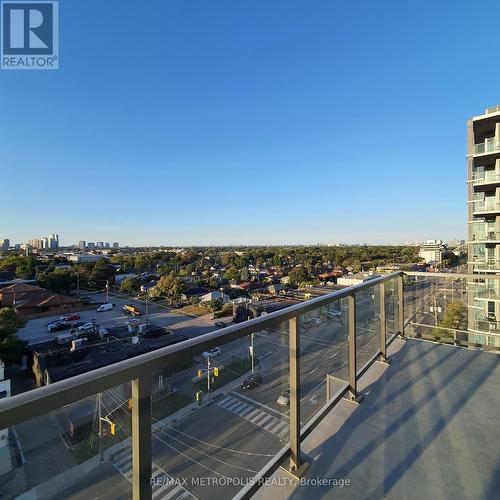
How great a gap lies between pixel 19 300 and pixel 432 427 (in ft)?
92.8

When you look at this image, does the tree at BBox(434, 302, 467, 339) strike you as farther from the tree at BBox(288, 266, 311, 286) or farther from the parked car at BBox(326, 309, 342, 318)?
the tree at BBox(288, 266, 311, 286)

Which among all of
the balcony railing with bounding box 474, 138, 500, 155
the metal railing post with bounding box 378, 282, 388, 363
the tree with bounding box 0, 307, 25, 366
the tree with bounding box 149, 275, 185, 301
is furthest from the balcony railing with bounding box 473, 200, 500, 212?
the tree with bounding box 149, 275, 185, 301

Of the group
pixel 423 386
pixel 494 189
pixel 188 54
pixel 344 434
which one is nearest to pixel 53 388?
pixel 344 434

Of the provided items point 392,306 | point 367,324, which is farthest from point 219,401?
point 392,306

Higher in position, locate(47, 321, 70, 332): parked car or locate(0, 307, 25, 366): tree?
locate(0, 307, 25, 366): tree

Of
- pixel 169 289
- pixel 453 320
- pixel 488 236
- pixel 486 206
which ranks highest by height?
pixel 486 206

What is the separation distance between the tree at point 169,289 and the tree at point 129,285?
144 inches

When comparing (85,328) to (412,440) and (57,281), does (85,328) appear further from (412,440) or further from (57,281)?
(412,440)

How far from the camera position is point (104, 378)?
592mm

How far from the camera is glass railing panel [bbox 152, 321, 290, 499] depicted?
2.68 feet

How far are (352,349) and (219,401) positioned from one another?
1.11m

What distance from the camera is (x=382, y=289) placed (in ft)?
7.75

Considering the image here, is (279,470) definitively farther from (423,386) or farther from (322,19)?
(322,19)

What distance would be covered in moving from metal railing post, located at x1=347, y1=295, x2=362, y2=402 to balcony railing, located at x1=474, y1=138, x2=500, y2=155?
14.5m
